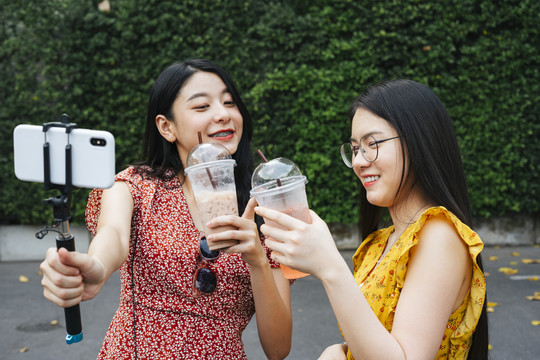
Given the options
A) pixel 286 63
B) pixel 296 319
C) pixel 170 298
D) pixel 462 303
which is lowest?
pixel 296 319

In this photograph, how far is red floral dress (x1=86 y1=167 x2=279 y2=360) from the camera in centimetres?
191

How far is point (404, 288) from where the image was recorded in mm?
1543

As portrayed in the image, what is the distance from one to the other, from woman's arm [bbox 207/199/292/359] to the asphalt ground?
2.55 metres

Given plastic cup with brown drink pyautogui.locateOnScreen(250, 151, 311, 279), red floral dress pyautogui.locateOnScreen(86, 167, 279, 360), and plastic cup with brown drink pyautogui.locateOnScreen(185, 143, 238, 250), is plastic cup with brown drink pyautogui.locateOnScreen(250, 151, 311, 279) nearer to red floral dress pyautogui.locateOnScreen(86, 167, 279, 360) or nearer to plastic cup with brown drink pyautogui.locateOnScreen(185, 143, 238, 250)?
plastic cup with brown drink pyautogui.locateOnScreen(185, 143, 238, 250)

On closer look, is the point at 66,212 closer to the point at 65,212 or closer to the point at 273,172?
the point at 65,212

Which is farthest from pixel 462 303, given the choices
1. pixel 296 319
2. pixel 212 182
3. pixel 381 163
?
pixel 296 319

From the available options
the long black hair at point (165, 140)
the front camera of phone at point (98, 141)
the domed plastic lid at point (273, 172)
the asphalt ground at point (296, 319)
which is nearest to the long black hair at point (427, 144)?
the domed plastic lid at point (273, 172)

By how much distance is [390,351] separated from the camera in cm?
141

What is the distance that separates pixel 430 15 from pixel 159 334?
6173 mm

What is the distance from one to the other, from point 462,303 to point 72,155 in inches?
48.6

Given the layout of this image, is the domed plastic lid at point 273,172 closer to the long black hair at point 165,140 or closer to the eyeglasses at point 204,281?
the eyeglasses at point 204,281

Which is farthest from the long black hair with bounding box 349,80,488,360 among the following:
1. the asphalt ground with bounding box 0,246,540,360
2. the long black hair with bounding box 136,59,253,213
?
the asphalt ground with bounding box 0,246,540,360

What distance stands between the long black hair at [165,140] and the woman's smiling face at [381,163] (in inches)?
24.7

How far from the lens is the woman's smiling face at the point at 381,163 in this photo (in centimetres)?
168
